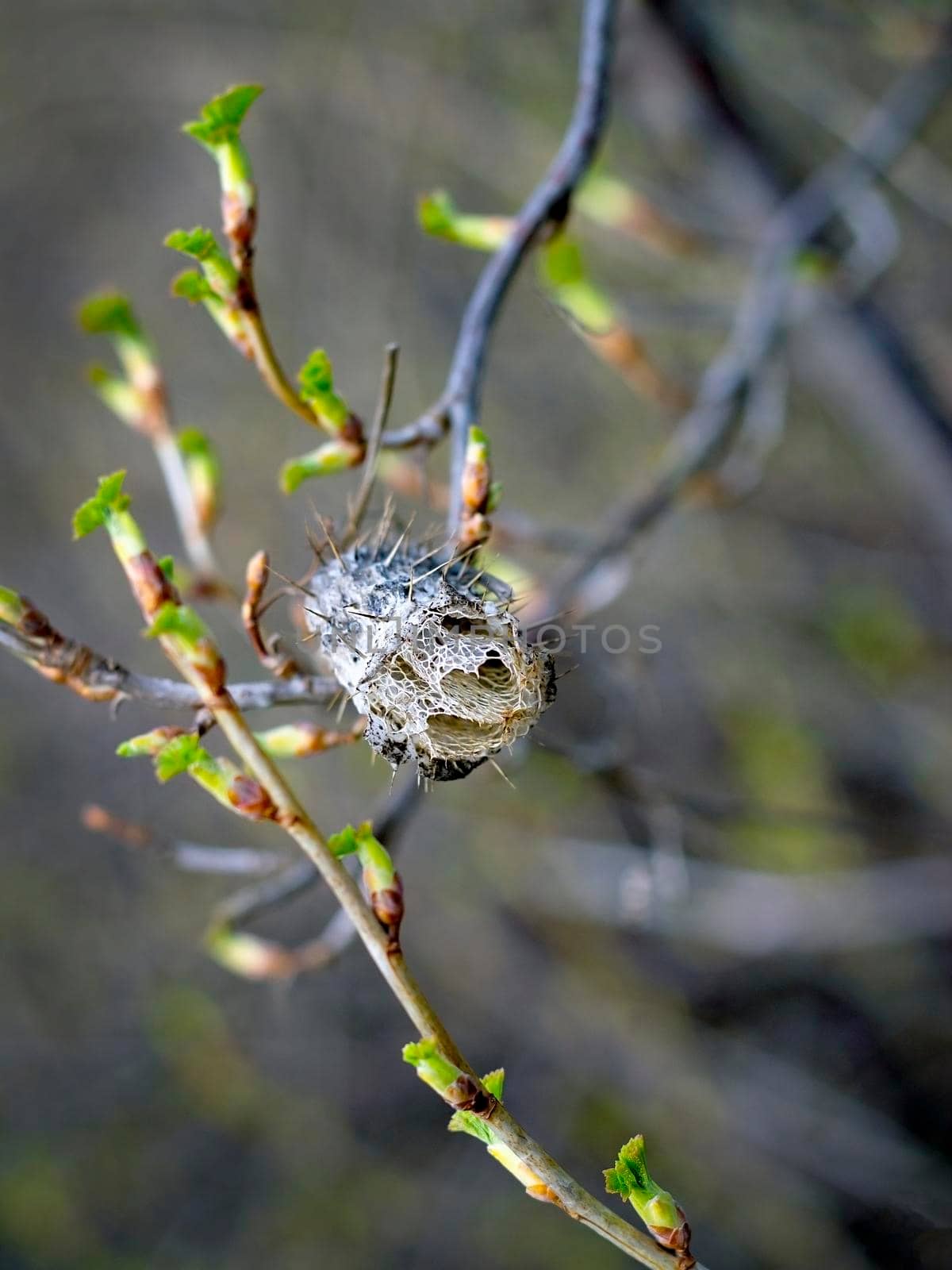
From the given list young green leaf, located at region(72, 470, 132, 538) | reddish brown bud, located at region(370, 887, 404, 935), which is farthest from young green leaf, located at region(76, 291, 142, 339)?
reddish brown bud, located at region(370, 887, 404, 935)

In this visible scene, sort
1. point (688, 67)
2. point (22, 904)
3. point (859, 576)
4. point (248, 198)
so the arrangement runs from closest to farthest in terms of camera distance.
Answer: point (248, 198), point (688, 67), point (859, 576), point (22, 904)

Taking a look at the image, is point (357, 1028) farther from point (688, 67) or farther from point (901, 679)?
point (688, 67)

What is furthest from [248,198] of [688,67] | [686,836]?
[686,836]

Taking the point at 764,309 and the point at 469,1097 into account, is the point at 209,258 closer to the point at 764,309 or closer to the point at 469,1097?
the point at 469,1097

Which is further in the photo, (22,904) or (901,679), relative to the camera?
(22,904)

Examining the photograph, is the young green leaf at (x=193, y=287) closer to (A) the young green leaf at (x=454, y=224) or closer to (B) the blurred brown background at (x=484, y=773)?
(A) the young green leaf at (x=454, y=224)
